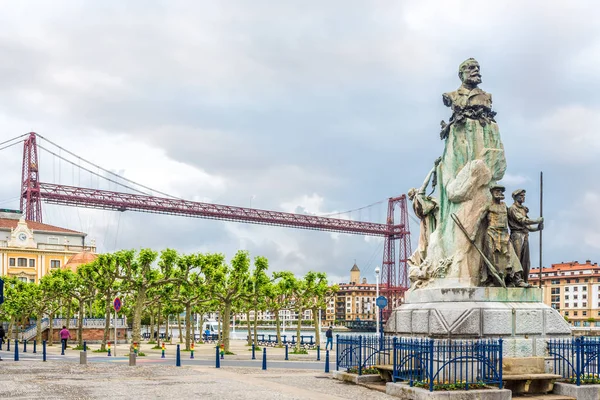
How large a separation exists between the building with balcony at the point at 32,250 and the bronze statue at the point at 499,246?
75.3 meters

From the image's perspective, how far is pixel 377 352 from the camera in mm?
18281

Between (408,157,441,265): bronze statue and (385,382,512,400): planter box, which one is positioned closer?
(385,382,512,400): planter box

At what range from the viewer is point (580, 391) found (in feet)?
50.1

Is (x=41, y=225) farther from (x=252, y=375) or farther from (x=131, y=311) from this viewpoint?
(x=252, y=375)

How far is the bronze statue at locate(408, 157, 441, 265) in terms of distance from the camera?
1811cm

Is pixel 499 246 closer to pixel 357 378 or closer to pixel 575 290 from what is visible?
pixel 357 378

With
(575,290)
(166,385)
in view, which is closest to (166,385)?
(166,385)

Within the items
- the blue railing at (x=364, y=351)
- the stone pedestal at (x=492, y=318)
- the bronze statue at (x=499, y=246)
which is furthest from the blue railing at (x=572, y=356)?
the blue railing at (x=364, y=351)

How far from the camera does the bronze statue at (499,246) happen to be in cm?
1644

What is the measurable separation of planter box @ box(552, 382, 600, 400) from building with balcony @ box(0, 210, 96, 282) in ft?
251

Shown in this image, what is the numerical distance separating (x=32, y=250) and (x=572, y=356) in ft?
282

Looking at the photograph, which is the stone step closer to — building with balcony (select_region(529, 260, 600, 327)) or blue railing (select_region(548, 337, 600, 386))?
blue railing (select_region(548, 337, 600, 386))

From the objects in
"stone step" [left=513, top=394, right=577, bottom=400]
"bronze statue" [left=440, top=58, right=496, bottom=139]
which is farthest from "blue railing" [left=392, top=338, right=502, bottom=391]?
"bronze statue" [left=440, top=58, right=496, bottom=139]

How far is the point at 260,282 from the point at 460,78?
28.9 meters
